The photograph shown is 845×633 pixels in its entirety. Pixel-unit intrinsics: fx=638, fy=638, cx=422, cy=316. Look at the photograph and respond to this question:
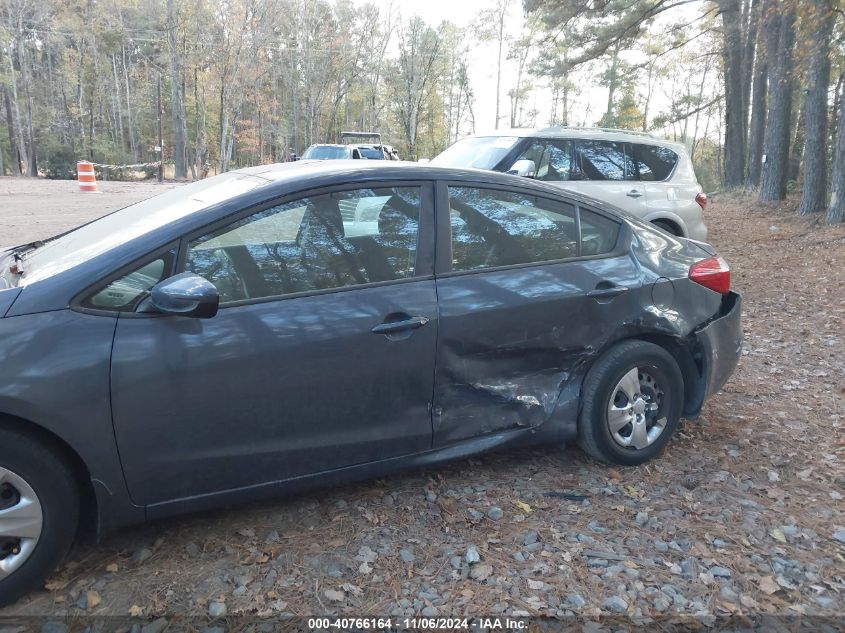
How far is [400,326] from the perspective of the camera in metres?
2.92

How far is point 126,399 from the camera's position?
2453 millimetres

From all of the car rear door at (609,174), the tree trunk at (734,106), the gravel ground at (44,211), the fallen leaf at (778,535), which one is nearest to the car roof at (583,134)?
the car rear door at (609,174)

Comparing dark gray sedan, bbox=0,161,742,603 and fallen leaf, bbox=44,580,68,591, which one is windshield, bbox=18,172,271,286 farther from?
fallen leaf, bbox=44,580,68,591

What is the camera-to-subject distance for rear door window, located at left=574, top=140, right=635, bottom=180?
8.07 metres

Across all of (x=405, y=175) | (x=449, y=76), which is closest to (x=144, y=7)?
(x=449, y=76)

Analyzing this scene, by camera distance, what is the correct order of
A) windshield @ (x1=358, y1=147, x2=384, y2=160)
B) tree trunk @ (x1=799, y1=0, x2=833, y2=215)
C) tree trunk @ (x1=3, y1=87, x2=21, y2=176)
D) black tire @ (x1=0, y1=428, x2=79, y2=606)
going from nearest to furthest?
black tire @ (x1=0, y1=428, x2=79, y2=606), tree trunk @ (x1=799, y1=0, x2=833, y2=215), windshield @ (x1=358, y1=147, x2=384, y2=160), tree trunk @ (x1=3, y1=87, x2=21, y2=176)

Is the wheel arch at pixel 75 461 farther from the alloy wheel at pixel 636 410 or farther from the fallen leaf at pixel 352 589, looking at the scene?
the alloy wheel at pixel 636 410

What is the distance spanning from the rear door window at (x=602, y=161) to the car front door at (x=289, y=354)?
5.45m

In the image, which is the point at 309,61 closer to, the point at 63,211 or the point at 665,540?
the point at 63,211

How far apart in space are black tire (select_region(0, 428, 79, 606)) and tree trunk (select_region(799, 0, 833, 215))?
14843mm

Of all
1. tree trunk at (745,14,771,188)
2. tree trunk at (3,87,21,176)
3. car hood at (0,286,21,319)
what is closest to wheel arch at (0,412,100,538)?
car hood at (0,286,21,319)

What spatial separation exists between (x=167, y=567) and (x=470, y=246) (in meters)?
2.01

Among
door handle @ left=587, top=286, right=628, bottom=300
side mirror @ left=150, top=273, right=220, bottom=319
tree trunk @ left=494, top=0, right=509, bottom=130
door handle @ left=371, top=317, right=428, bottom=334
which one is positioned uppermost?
tree trunk @ left=494, top=0, right=509, bottom=130

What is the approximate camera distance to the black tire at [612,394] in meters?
3.48
